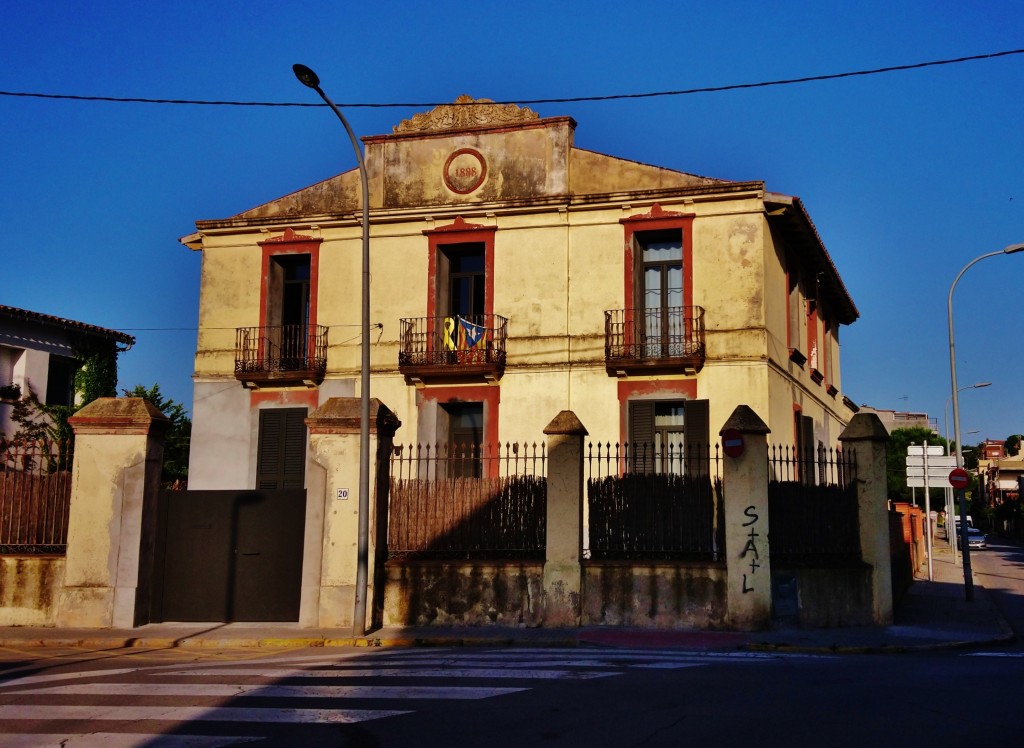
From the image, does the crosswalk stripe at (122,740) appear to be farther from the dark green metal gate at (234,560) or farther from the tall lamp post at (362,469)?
the dark green metal gate at (234,560)

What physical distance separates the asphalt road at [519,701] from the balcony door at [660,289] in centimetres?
1109

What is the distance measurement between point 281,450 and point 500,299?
634 centimetres

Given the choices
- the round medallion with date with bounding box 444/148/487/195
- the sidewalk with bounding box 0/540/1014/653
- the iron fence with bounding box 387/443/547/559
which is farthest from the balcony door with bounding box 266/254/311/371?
the sidewalk with bounding box 0/540/1014/653

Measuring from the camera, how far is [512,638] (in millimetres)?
13672

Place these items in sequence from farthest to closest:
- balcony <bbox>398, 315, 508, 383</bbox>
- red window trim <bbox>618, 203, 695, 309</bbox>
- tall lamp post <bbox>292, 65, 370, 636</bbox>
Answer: balcony <bbox>398, 315, 508, 383</bbox> < red window trim <bbox>618, 203, 695, 309</bbox> < tall lamp post <bbox>292, 65, 370, 636</bbox>

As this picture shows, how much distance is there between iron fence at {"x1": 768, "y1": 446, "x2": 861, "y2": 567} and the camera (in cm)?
1514

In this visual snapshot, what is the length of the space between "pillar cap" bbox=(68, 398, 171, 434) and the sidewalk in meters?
3.03

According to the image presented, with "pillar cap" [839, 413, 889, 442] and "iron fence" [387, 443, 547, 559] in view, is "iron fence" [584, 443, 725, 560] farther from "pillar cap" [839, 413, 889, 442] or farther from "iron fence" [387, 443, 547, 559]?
"pillar cap" [839, 413, 889, 442]

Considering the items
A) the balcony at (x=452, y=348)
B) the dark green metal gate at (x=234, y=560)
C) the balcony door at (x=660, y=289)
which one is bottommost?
the dark green metal gate at (x=234, y=560)

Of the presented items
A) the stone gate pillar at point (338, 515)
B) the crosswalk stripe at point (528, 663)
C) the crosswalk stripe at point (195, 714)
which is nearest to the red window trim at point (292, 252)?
the stone gate pillar at point (338, 515)

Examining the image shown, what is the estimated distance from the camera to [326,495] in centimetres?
1516

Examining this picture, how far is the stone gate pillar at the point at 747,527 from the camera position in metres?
14.4

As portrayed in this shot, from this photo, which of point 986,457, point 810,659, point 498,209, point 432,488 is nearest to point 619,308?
point 498,209

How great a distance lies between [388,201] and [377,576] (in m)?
11.6
